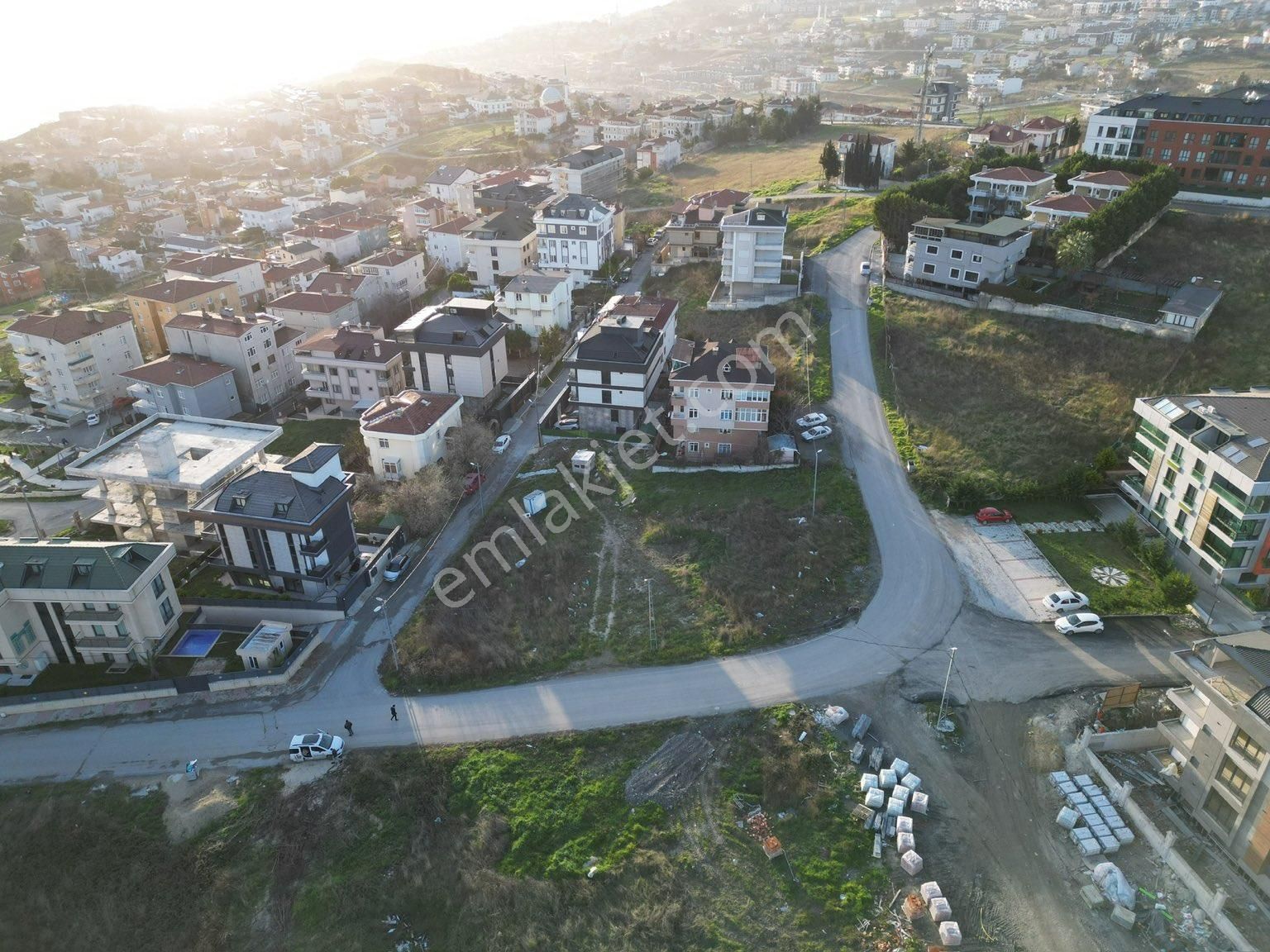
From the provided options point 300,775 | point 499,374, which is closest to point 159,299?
point 499,374

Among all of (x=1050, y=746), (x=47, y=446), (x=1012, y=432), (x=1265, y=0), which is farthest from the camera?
(x=1265, y=0)

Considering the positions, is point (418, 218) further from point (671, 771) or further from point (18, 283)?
point (671, 771)

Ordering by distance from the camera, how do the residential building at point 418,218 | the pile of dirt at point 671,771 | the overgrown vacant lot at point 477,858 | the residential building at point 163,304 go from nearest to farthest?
the overgrown vacant lot at point 477,858, the pile of dirt at point 671,771, the residential building at point 163,304, the residential building at point 418,218

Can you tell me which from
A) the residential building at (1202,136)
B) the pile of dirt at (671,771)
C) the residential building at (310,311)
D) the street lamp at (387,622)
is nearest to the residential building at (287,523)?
the street lamp at (387,622)

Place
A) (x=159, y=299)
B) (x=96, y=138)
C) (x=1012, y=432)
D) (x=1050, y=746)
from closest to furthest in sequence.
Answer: (x=1050, y=746), (x=1012, y=432), (x=159, y=299), (x=96, y=138)

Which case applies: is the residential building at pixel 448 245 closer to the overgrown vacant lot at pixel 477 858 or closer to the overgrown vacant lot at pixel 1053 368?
the overgrown vacant lot at pixel 1053 368

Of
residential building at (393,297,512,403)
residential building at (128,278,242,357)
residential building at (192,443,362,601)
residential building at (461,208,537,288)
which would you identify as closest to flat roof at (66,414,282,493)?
residential building at (192,443,362,601)

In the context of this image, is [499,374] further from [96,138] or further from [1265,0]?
[1265,0]

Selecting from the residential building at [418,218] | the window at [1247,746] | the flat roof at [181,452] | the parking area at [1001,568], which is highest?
the residential building at [418,218]
